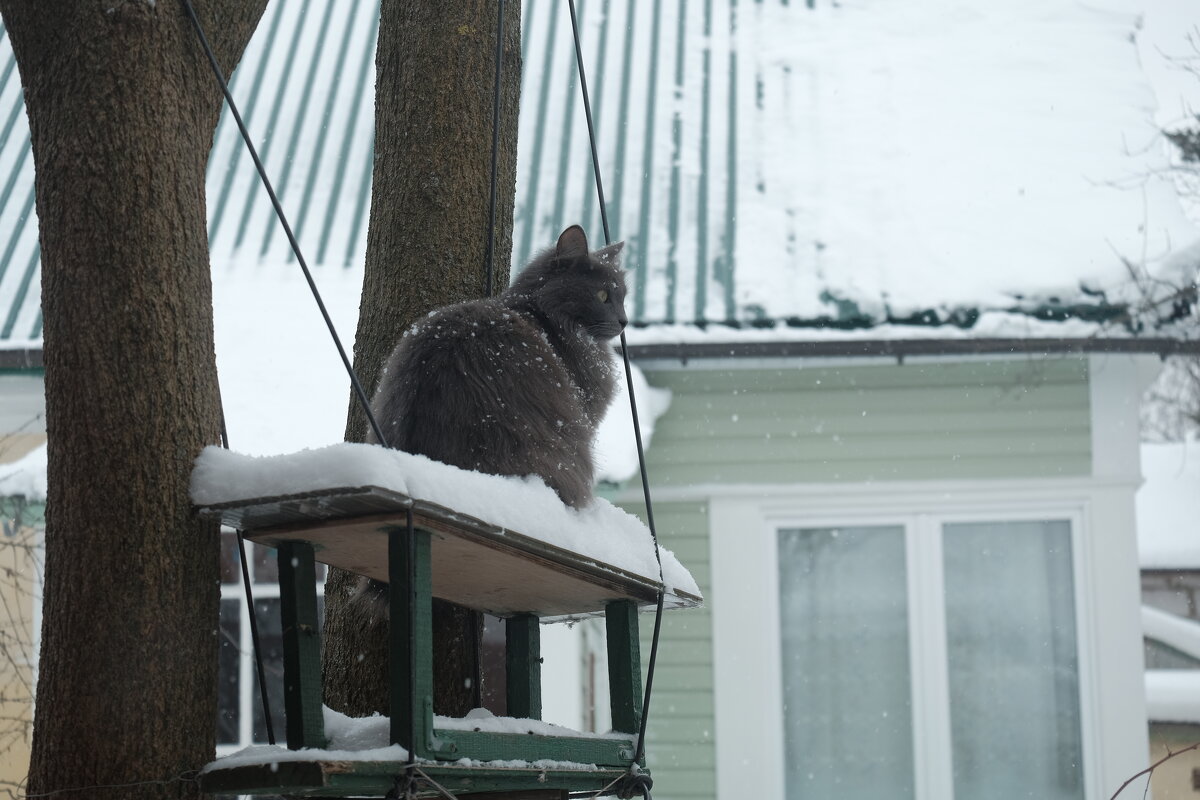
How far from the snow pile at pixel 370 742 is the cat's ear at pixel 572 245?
0.95 m

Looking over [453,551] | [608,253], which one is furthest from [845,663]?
[453,551]

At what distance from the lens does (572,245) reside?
2629 millimetres

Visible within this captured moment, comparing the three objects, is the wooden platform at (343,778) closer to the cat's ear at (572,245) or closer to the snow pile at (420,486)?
the snow pile at (420,486)

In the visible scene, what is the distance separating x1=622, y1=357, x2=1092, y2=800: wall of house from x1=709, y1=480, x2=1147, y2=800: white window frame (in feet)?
0.21

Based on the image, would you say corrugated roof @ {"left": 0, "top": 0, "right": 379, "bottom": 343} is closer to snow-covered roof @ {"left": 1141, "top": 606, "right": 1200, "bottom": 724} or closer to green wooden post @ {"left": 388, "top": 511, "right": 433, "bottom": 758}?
green wooden post @ {"left": 388, "top": 511, "right": 433, "bottom": 758}

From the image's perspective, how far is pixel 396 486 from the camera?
162cm

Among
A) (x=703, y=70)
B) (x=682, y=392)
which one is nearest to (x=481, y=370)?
(x=682, y=392)

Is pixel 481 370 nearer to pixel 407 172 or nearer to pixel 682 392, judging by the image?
pixel 407 172

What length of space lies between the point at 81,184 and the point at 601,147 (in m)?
A: 5.37

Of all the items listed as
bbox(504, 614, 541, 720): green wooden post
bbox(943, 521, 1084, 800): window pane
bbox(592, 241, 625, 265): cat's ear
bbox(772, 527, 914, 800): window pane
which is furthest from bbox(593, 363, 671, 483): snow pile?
bbox(504, 614, 541, 720): green wooden post

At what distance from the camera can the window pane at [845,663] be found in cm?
602

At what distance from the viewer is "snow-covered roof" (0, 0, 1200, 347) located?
619 centimetres

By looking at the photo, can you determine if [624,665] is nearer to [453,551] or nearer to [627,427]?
[453,551]

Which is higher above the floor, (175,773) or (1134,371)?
(1134,371)
